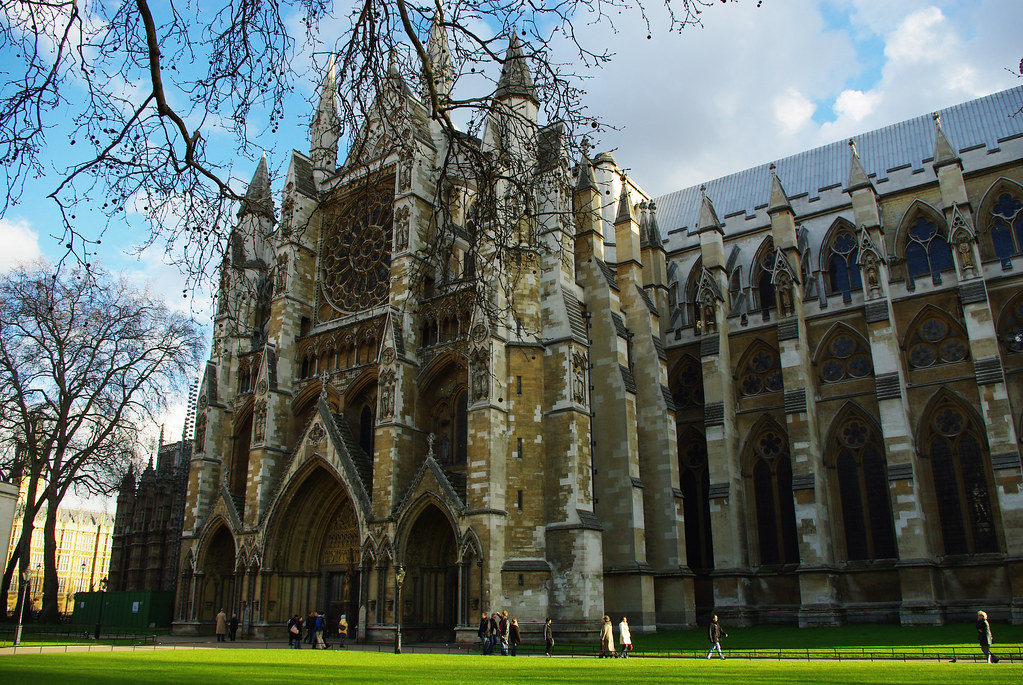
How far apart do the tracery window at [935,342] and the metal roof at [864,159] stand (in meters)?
7.56

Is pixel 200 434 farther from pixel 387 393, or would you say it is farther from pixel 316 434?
pixel 387 393

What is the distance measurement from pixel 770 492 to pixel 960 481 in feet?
20.7

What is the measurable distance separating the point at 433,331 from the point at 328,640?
1036cm

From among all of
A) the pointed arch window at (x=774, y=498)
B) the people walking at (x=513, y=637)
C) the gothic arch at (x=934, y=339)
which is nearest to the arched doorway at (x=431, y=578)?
the people walking at (x=513, y=637)

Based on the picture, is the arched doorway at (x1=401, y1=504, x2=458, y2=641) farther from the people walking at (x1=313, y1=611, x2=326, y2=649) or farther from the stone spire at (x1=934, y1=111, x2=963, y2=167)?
the stone spire at (x1=934, y1=111, x2=963, y2=167)

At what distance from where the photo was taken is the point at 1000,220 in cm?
2927

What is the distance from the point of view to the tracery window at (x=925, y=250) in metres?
30.1

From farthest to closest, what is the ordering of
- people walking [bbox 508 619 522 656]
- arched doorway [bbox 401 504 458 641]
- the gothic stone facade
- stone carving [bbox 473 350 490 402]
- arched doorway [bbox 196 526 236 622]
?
arched doorway [bbox 196 526 236 622] < arched doorway [bbox 401 504 458 641] < the gothic stone facade < stone carving [bbox 473 350 490 402] < people walking [bbox 508 619 522 656]

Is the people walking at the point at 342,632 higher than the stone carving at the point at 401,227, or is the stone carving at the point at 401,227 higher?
the stone carving at the point at 401,227

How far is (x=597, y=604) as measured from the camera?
22.0m

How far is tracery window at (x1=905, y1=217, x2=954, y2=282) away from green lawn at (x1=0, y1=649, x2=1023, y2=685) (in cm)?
2028

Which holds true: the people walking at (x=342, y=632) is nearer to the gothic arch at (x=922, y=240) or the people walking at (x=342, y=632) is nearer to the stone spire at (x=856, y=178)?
the gothic arch at (x=922, y=240)

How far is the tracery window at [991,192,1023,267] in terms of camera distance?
28.6 m

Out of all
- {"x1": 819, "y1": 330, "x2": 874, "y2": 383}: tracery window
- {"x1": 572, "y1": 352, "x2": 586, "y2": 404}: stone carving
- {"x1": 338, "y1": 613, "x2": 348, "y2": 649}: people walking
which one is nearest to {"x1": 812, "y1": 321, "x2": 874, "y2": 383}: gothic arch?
{"x1": 819, "y1": 330, "x2": 874, "y2": 383}: tracery window
